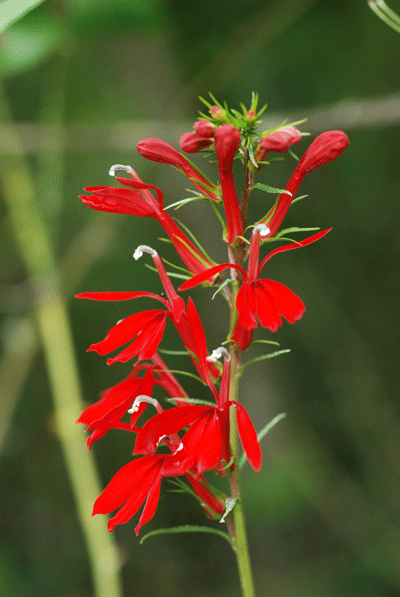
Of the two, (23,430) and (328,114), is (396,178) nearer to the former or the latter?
(328,114)

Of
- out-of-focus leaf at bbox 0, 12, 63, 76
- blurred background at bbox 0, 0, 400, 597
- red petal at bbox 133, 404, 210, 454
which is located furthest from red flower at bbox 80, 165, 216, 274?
blurred background at bbox 0, 0, 400, 597

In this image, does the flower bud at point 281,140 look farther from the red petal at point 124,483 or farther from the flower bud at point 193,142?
the red petal at point 124,483

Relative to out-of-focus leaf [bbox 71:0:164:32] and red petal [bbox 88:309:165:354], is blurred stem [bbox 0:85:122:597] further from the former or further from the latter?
red petal [bbox 88:309:165:354]

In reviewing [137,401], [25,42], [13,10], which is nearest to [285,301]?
[137,401]

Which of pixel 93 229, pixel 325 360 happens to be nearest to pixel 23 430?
pixel 93 229

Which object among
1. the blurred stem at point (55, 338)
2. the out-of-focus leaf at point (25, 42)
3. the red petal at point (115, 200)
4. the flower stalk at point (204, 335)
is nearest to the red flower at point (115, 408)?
the flower stalk at point (204, 335)

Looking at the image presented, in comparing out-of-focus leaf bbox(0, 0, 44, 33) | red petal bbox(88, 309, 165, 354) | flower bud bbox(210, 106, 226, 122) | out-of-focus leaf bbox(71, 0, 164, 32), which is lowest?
red petal bbox(88, 309, 165, 354)
